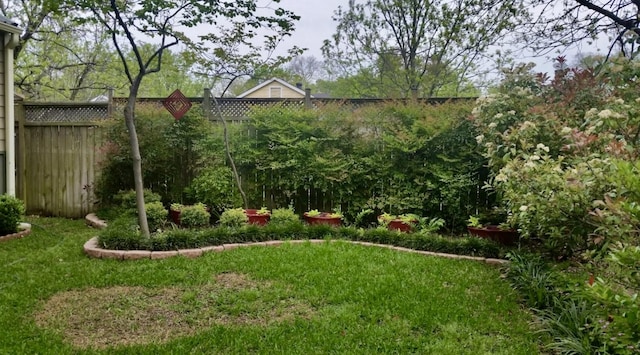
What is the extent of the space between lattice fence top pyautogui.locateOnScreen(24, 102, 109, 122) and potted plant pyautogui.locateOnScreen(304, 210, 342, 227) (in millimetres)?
3486

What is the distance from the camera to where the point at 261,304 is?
10.2 feet

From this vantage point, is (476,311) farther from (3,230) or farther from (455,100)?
(3,230)

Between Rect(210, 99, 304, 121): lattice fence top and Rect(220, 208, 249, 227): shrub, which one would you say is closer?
Rect(220, 208, 249, 227): shrub

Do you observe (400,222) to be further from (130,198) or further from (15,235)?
(15,235)

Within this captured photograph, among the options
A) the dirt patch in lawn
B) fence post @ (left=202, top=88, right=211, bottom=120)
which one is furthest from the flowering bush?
fence post @ (left=202, top=88, right=211, bottom=120)

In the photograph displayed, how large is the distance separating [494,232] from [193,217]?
139 inches

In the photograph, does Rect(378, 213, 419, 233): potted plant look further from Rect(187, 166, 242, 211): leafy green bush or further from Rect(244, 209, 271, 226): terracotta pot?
Rect(187, 166, 242, 211): leafy green bush

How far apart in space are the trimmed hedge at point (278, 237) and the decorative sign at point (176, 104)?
5.39 ft

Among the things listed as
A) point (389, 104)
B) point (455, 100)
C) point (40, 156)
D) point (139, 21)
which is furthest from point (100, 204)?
point (455, 100)

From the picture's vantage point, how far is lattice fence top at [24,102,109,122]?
6.52 metres

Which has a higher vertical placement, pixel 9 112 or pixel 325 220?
pixel 9 112

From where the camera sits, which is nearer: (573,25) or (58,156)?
(573,25)

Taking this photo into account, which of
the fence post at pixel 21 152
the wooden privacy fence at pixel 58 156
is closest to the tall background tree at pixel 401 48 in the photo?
the wooden privacy fence at pixel 58 156

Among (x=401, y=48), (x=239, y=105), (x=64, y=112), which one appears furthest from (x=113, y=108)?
(x=401, y=48)
